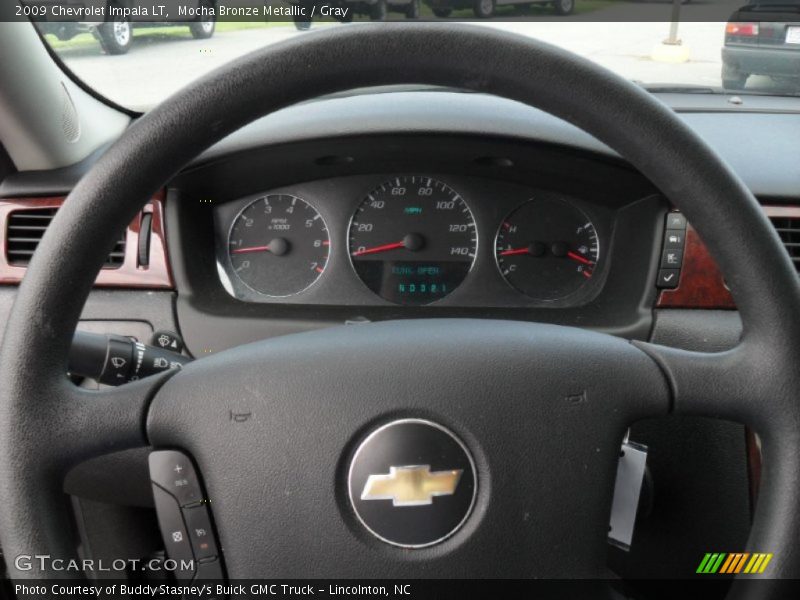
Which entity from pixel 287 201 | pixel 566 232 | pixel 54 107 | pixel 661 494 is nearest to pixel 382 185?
pixel 287 201

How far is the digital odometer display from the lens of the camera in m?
2.31

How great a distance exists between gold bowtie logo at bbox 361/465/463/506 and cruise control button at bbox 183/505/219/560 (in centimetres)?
26

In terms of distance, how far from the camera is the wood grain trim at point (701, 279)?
2.03m

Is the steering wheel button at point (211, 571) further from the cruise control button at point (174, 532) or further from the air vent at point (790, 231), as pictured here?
the air vent at point (790, 231)

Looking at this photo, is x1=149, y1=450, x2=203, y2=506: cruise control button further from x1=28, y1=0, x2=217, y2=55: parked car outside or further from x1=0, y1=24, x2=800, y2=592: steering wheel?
x1=28, y1=0, x2=217, y2=55: parked car outside

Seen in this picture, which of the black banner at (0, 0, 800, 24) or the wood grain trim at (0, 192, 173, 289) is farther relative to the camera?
the wood grain trim at (0, 192, 173, 289)

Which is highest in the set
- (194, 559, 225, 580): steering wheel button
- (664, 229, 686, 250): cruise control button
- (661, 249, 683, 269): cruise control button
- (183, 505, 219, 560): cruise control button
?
(664, 229, 686, 250): cruise control button

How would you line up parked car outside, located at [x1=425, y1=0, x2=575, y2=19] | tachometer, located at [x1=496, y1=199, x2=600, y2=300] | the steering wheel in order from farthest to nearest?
tachometer, located at [x1=496, y1=199, x2=600, y2=300]
parked car outside, located at [x1=425, y1=0, x2=575, y2=19]
the steering wheel

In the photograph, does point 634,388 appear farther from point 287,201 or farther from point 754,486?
point 287,201

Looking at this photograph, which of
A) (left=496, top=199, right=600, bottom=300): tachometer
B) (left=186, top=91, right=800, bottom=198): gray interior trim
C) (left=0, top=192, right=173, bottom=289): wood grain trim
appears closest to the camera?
(left=186, top=91, right=800, bottom=198): gray interior trim

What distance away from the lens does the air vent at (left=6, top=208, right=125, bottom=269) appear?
2.19m

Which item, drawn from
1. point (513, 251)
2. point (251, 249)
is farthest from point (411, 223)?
point (251, 249)

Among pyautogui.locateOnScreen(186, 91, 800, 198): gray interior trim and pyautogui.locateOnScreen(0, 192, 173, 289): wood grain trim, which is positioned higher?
pyautogui.locateOnScreen(186, 91, 800, 198): gray interior trim

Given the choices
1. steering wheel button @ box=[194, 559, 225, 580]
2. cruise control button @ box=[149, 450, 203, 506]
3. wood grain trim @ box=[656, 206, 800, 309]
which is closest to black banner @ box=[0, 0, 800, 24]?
wood grain trim @ box=[656, 206, 800, 309]
